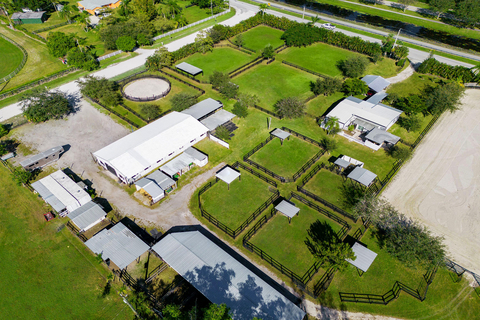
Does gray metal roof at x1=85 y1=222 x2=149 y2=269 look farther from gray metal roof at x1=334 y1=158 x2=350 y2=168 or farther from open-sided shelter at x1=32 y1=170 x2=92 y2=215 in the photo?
gray metal roof at x1=334 y1=158 x2=350 y2=168

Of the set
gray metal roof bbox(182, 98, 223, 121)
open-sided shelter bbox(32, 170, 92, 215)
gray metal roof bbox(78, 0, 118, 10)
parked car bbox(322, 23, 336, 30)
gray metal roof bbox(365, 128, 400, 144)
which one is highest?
gray metal roof bbox(78, 0, 118, 10)

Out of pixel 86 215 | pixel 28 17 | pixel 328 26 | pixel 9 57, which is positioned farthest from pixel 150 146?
pixel 28 17

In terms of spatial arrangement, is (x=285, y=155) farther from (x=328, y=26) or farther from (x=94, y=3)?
(x=94, y=3)

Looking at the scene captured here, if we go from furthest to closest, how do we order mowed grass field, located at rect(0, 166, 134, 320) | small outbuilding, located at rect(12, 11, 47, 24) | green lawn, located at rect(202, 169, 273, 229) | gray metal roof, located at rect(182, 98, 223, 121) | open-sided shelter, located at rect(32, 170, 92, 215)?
1. small outbuilding, located at rect(12, 11, 47, 24)
2. gray metal roof, located at rect(182, 98, 223, 121)
3. green lawn, located at rect(202, 169, 273, 229)
4. open-sided shelter, located at rect(32, 170, 92, 215)
5. mowed grass field, located at rect(0, 166, 134, 320)

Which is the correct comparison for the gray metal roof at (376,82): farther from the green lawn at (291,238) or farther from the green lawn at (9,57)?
the green lawn at (9,57)

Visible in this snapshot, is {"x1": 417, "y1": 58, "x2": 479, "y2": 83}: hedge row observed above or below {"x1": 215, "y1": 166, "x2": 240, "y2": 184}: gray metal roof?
above

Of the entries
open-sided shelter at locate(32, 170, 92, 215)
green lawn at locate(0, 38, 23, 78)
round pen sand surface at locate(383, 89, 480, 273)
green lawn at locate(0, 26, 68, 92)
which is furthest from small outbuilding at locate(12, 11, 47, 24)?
round pen sand surface at locate(383, 89, 480, 273)
